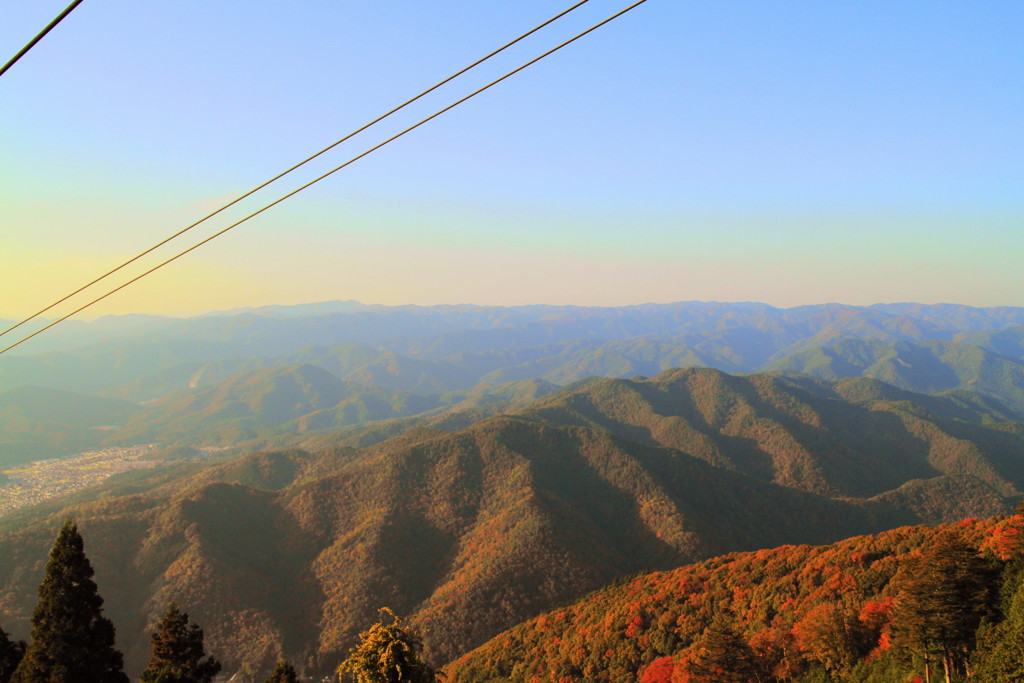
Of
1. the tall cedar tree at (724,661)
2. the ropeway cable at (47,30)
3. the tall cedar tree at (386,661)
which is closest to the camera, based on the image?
the ropeway cable at (47,30)

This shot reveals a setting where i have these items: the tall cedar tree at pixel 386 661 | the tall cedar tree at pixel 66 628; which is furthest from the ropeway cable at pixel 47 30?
the tall cedar tree at pixel 66 628

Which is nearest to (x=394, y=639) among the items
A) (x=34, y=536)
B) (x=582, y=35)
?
(x=582, y=35)

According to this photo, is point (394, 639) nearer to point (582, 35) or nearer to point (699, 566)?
point (582, 35)

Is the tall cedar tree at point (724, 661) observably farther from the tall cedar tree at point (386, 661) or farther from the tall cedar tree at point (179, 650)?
the tall cedar tree at point (179, 650)

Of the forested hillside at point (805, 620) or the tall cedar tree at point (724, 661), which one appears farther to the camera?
the tall cedar tree at point (724, 661)

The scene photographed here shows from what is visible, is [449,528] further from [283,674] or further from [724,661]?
[283,674]

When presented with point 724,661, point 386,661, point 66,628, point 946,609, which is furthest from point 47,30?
point 724,661

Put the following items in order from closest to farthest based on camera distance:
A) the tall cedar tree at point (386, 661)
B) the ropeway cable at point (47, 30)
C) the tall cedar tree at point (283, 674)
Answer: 1. the ropeway cable at point (47, 30)
2. the tall cedar tree at point (386, 661)
3. the tall cedar tree at point (283, 674)
